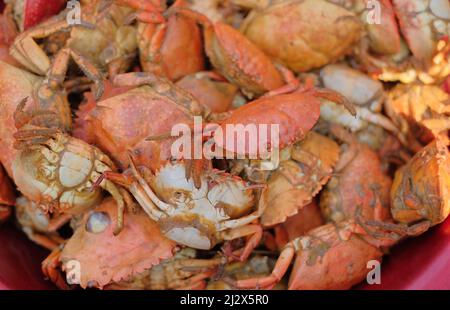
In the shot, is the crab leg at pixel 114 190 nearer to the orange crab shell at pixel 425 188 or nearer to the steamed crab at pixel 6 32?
the steamed crab at pixel 6 32

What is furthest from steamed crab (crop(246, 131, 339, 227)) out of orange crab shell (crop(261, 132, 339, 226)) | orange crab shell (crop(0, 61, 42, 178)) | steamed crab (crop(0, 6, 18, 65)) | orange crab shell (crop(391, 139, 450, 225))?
steamed crab (crop(0, 6, 18, 65))

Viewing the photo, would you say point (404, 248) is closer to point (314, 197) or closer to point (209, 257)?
point (314, 197)

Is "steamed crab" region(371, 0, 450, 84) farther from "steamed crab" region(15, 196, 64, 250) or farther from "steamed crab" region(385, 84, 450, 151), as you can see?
"steamed crab" region(15, 196, 64, 250)

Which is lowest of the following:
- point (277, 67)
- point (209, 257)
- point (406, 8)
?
point (209, 257)

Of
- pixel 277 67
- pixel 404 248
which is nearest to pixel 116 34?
pixel 277 67

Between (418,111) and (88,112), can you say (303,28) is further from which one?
(88,112)

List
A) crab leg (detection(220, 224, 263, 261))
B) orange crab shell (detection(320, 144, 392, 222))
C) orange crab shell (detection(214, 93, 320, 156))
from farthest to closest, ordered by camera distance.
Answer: orange crab shell (detection(320, 144, 392, 222)) < crab leg (detection(220, 224, 263, 261)) < orange crab shell (detection(214, 93, 320, 156))
